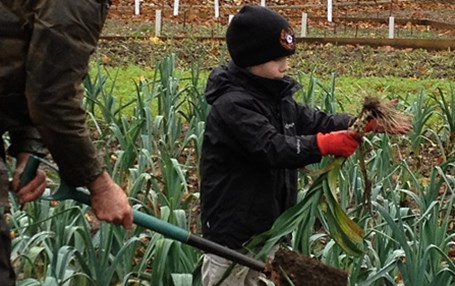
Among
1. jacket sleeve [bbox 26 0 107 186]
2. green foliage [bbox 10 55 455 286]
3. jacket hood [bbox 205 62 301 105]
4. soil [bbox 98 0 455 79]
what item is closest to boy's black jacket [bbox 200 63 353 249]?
jacket hood [bbox 205 62 301 105]

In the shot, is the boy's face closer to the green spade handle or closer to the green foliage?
A: the green foliage

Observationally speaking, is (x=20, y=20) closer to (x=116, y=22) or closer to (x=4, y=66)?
(x=4, y=66)

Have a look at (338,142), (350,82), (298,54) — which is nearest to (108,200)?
(338,142)

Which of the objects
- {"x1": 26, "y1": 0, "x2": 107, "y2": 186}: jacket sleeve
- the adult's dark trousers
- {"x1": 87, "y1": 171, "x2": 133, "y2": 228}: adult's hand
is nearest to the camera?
{"x1": 26, "y1": 0, "x2": 107, "y2": 186}: jacket sleeve

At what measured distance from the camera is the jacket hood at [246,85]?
12.9 feet

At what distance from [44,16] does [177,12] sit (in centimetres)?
1629

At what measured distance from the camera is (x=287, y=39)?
13.1 feet

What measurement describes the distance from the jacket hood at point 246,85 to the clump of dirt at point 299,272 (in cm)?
51

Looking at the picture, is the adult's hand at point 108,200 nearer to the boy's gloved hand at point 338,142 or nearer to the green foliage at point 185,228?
the green foliage at point 185,228

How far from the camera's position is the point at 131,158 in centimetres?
523

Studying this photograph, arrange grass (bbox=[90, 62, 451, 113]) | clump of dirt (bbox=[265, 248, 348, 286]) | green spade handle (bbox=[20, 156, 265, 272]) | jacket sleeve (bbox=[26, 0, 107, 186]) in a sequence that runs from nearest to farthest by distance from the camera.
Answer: jacket sleeve (bbox=[26, 0, 107, 186]) → green spade handle (bbox=[20, 156, 265, 272]) → clump of dirt (bbox=[265, 248, 348, 286]) → grass (bbox=[90, 62, 451, 113])

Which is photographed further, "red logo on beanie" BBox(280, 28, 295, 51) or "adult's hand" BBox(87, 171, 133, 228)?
"red logo on beanie" BBox(280, 28, 295, 51)

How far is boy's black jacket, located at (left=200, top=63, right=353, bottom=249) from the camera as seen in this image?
3818 millimetres

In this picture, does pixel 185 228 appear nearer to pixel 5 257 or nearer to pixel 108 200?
pixel 108 200
